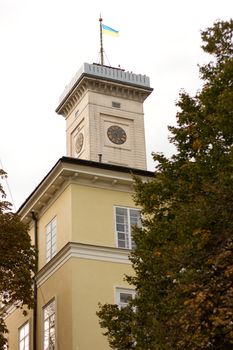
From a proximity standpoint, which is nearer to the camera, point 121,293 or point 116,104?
point 121,293

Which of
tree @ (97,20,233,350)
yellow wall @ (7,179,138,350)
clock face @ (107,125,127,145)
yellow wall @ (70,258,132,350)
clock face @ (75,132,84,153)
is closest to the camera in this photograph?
tree @ (97,20,233,350)

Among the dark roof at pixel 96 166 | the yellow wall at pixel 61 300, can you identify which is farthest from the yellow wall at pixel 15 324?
the dark roof at pixel 96 166

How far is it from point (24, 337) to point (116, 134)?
25018mm

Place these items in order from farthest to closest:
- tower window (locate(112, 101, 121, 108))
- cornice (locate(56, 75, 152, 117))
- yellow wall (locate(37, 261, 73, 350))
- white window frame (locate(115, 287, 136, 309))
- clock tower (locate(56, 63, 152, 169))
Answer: tower window (locate(112, 101, 121, 108)) < cornice (locate(56, 75, 152, 117)) < clock tower (locate(56, 63, 152, 169)) < white window frame (locate(115, 287, 136, 309)) < yellow wall (locate(37, 261, 73, 350))

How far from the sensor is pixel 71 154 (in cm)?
5581

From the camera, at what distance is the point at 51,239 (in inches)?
1128

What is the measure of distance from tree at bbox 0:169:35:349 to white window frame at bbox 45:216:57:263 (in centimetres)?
415

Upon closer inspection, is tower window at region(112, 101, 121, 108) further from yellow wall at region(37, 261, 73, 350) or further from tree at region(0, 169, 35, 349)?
tree at region(0, 169, 35, 349)

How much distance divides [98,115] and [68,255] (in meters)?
27.2

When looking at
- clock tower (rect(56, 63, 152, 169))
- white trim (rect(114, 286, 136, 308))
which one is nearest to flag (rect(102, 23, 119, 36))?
clock tower (rect(56, 63, 152, 169))

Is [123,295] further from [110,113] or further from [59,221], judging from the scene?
[110,113]

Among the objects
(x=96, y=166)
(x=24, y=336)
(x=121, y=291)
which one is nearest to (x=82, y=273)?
(x=121, y=291)

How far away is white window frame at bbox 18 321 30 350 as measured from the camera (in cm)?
2895

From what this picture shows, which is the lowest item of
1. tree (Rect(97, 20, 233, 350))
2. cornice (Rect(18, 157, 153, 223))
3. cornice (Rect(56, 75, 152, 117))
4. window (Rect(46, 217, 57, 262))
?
tree (Rect(97, 20, 233, 350))
